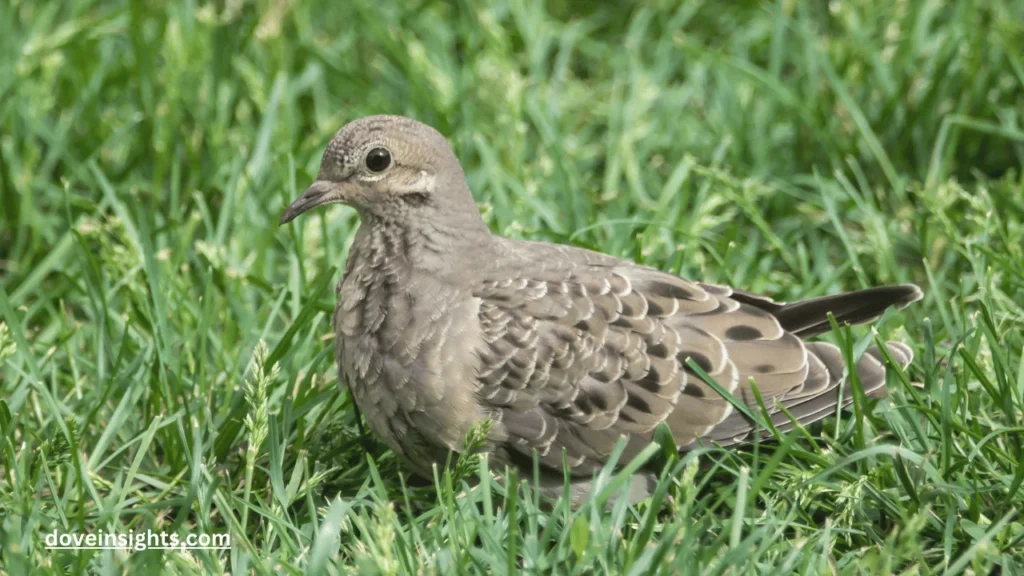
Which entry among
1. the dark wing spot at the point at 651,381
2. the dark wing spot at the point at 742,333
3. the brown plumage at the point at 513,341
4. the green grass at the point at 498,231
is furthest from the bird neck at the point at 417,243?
the dark wing spot at the point at 742,333

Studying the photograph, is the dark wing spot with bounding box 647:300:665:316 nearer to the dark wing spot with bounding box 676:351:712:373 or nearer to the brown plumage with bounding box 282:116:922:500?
the brown plumage with bounding box 282:116:922:500

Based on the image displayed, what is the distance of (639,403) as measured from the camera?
3.94 meters

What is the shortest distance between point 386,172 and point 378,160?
5 centimetres

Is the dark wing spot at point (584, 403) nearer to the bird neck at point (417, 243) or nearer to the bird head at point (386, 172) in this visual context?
the bird neck at point (417, 243)

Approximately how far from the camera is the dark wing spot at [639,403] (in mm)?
3939

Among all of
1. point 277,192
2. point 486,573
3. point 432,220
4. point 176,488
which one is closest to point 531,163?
point 277,192

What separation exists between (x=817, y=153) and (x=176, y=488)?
334 centimetres

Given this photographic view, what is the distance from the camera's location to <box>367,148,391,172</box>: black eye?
3.93 m

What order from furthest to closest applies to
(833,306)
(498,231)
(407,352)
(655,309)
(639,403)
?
1. (498,231)
2. (833,306)
3. (655,309)
4. (639,403)
5. (407,352)

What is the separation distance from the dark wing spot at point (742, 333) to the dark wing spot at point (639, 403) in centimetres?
39

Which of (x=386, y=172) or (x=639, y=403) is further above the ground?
(x=386, y=172)

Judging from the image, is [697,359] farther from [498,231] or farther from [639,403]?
[498,231]

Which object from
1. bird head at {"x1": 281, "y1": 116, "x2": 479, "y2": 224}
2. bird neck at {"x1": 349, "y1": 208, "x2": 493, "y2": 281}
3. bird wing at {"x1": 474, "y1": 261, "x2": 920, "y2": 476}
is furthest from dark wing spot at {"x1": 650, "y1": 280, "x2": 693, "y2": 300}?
bird head at {"x1": 281, "y1": 116, "x2": 479, "y2": 224}

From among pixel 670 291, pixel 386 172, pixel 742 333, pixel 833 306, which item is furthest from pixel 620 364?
Result: pixel 386 172
